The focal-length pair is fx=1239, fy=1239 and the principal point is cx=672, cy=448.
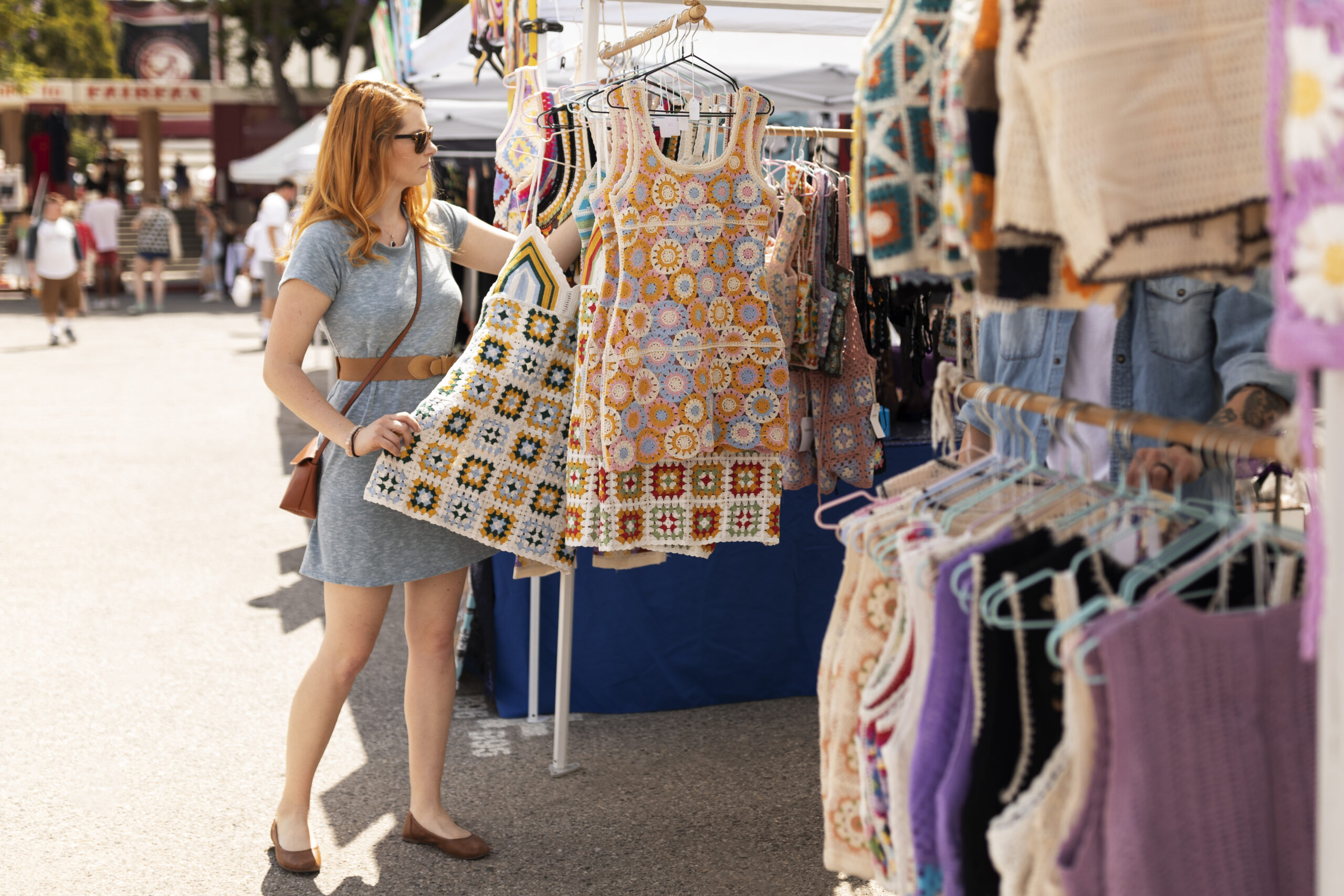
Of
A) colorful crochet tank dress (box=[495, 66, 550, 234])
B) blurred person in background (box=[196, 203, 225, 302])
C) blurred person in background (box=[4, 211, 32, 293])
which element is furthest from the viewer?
blurred person in background (box=[196, 203, 225, 302])

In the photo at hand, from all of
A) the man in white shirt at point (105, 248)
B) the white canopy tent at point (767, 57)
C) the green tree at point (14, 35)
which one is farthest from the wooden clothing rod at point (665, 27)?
the green tree at point (14, 35)

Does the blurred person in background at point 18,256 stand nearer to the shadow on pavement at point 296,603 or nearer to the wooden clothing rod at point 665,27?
the shadow on pavement at point 296,603

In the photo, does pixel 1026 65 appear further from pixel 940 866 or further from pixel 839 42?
pixel 839 42

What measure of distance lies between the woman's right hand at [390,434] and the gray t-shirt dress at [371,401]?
0.40 ft

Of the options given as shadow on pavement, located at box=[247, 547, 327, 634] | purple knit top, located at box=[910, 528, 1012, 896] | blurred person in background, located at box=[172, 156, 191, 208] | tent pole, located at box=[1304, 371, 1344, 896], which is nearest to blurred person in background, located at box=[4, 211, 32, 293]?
blurred person in background, located at box=[172, 156, 191, 208]

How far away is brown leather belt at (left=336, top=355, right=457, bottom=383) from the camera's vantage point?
9.96ft

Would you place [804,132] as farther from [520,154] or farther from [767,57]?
[767,57]

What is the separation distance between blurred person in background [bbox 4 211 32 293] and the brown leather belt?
2160 centimetres

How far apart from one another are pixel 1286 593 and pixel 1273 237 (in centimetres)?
47

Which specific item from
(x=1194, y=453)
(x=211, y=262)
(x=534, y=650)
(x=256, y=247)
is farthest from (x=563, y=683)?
(x=211, y=262)

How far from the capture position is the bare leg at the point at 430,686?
316 cm

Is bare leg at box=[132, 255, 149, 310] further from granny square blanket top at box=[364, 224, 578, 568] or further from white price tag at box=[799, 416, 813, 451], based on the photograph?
granny square blanket top at box=[364, 224, 578, 568]

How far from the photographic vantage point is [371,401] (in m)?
3.02

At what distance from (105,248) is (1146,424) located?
70.8 ft
